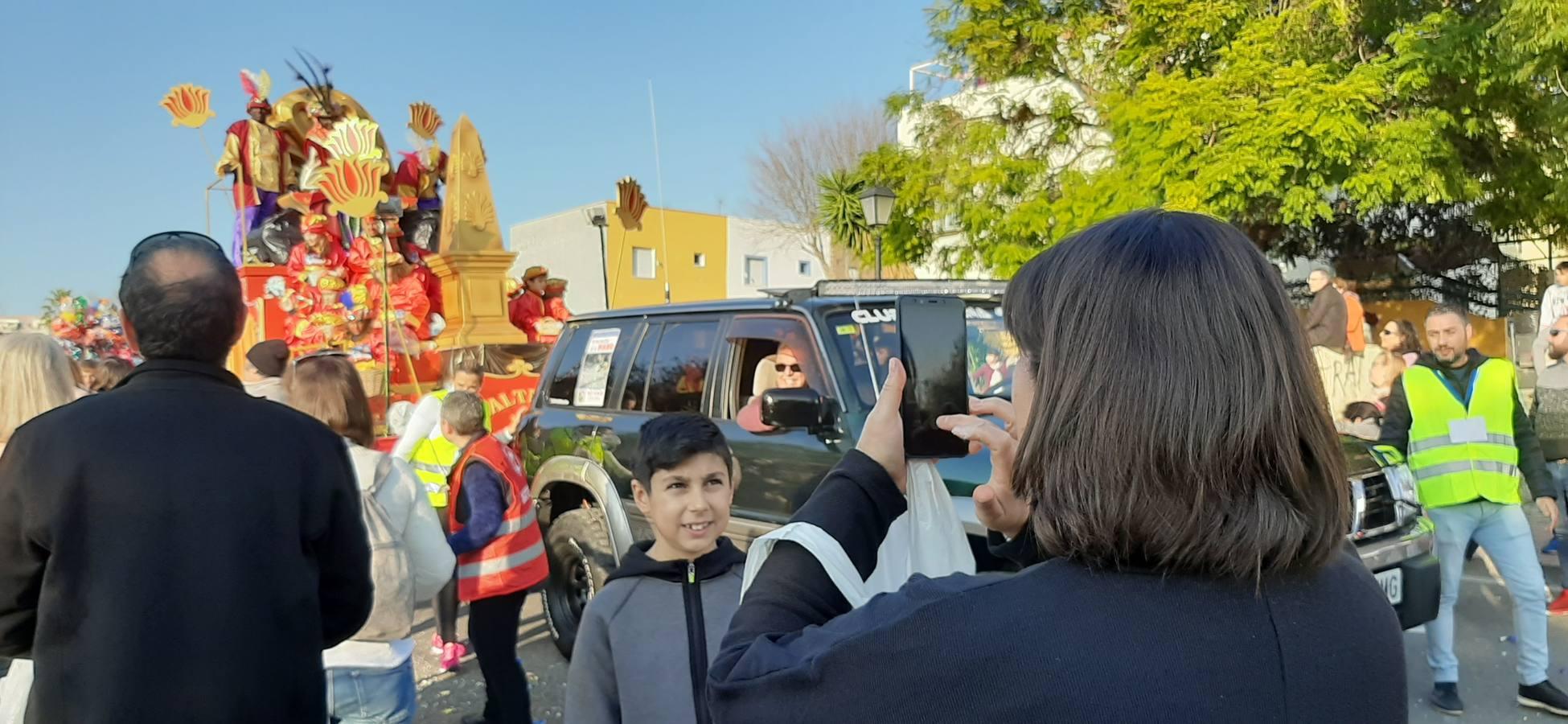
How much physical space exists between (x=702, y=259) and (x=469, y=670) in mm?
36376

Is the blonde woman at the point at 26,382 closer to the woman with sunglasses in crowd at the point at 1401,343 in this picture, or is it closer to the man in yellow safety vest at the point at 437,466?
the man in yellow safety vest at the point at 437,466

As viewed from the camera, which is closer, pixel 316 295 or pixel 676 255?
pixel 316 295

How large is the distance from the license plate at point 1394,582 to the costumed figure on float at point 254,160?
18.9 meters

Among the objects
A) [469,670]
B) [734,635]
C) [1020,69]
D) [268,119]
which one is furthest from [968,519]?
[268,119]

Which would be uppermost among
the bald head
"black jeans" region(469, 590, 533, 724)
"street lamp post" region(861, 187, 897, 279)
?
"street lamp post" region(861, 187, 897, 279)

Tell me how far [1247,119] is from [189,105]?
17804mm

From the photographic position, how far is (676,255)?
39844 millimetres

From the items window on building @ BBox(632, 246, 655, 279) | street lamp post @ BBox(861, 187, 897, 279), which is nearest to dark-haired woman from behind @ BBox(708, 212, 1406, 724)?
street lamp post @ BBox(861, 187, 897, 279)

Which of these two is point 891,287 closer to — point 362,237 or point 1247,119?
point 1247,119

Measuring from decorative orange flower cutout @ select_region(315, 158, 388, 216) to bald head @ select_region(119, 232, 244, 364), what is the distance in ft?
43.7

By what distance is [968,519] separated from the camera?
359 cm

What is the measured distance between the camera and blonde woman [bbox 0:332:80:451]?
2750mm

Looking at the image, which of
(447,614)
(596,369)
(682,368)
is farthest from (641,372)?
(447,614)

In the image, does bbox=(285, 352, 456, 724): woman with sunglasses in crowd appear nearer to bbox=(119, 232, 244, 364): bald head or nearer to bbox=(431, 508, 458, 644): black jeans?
bbox=(119, 232, 244, 364): bald head
